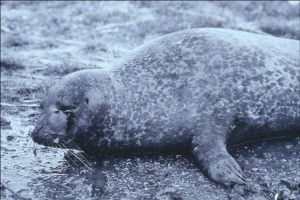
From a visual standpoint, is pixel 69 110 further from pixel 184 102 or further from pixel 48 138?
pixel 184 102

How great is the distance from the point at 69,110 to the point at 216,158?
3.50 feet

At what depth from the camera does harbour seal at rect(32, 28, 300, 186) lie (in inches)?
117

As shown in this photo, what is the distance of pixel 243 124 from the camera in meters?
3.26

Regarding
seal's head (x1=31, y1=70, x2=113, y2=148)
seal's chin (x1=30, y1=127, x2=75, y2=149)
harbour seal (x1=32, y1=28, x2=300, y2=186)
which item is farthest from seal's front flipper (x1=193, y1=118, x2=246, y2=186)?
seal's chin (x1=30, y1=127, x2=75, y2=149)

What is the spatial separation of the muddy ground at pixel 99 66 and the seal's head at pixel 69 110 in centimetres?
24

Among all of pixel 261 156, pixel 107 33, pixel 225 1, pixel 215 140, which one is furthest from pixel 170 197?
pixel 225 1

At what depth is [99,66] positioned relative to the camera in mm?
5492

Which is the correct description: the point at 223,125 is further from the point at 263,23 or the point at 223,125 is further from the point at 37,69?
the point at 263,23

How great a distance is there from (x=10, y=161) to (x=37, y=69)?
8.20 feet

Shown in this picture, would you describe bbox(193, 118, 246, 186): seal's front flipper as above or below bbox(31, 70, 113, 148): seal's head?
below

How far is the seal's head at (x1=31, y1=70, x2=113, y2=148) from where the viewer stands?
114 inches

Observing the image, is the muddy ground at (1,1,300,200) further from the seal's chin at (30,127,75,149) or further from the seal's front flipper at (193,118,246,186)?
the seal's chin at (30,127,75,149)

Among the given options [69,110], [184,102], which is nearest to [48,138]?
[69,110]

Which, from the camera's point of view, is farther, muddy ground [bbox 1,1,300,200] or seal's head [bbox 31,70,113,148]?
seal's head [bbox 31,70,113,148]
